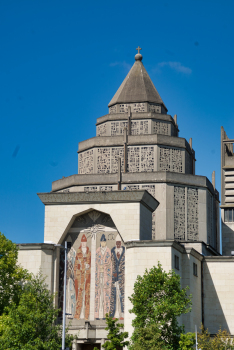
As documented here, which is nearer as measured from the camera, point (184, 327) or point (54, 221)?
point (184, 327)

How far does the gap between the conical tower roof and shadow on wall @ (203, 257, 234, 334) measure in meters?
20.2

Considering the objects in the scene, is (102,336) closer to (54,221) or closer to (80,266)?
(80,266)

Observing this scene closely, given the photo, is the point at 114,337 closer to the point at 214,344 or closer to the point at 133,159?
the point at 214,344

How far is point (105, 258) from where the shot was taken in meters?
42.5

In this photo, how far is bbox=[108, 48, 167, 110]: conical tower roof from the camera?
60.8m

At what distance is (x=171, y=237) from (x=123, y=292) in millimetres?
11717

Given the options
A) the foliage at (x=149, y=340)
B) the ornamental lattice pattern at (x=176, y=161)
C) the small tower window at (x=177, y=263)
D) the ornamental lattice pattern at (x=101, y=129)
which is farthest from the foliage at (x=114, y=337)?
the ornamental lattice pattern at (x=101, y=129)

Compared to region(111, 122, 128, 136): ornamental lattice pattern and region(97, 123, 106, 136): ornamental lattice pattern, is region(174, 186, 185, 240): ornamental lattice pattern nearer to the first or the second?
region(111, 122, 128, 136): ornamental lattice pattern

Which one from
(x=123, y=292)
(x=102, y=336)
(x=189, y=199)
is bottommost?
(x=102, y=336)

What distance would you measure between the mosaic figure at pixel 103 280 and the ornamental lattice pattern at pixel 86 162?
15.5 metres

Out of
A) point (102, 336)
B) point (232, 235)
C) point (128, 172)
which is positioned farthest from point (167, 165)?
point (102, 336)

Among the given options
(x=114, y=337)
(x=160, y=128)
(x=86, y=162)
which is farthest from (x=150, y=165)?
(x=114, y=337)

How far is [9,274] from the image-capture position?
132ft

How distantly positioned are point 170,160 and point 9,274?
71.4 feet
